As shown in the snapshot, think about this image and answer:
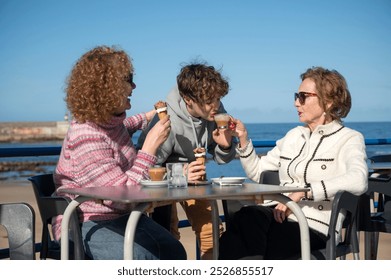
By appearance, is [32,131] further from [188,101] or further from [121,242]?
[121,242]

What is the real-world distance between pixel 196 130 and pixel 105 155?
2.93 ft

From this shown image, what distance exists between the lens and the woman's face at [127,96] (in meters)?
3.05

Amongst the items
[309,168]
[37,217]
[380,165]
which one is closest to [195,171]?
[309,168]

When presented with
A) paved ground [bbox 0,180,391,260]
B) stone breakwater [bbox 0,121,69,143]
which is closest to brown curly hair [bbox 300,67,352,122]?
paved ground [bbox 0,180,391,260]

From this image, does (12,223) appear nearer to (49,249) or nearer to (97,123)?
(49,249)

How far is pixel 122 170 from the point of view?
3.09m

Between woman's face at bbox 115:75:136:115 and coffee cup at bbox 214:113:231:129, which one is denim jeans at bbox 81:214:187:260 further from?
coffee cup at bbox 214:113:231:129

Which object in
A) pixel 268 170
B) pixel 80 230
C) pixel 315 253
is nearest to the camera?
pixel 80 230

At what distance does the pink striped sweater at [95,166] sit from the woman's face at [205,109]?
64 centimetres

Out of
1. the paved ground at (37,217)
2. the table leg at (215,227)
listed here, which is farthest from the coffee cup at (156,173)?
the paved ground at (37,217)

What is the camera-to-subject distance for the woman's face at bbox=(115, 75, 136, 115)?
305 centimetres

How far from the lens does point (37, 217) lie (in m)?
11.2

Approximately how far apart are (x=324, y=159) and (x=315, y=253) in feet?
1.57
